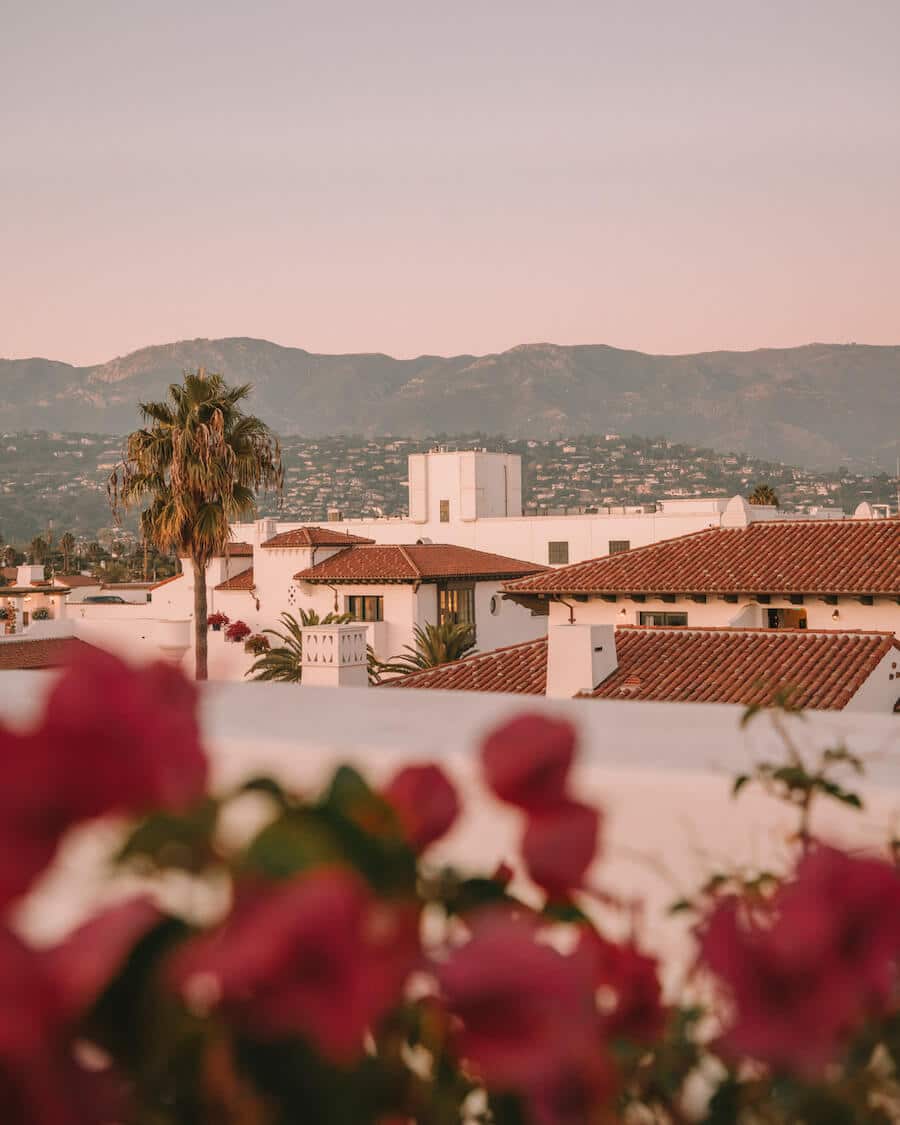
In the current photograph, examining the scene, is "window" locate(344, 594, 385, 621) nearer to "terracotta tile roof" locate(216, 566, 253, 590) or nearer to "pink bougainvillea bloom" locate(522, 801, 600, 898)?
"terracotta tile roof" locate(216, 566, 253, 590)

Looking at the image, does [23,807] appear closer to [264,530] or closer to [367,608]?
[367,608]

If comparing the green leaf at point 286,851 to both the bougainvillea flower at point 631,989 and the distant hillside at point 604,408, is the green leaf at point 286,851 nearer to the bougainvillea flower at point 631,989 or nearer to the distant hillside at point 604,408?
the bougainvillea flower at point 631,989

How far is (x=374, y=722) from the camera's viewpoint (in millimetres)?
3055

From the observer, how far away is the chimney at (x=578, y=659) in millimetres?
17969

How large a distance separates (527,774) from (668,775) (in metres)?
1.37

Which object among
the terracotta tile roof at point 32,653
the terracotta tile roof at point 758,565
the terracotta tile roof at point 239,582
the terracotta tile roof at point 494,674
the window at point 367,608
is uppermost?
the terracotta tile roof at point 758,565

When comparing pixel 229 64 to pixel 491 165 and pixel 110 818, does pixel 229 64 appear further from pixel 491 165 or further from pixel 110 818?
pixel 110 818

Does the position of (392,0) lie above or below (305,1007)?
above

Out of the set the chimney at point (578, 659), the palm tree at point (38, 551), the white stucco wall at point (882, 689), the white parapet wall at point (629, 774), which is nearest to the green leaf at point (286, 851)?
the white parapet wall at point (629, 774)

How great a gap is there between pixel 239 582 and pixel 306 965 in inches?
1617

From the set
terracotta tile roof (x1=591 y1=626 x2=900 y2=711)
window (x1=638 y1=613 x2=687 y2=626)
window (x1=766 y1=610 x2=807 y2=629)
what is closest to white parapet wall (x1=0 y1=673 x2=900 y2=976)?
terracotta tile roof (x1=591 y1=626 x2=900 y2=711)

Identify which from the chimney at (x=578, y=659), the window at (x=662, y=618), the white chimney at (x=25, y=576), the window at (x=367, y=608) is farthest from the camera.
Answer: the white chimney at (x=25, y=576)

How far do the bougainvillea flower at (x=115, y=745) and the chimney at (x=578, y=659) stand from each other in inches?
682

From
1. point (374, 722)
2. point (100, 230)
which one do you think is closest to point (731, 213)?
point (100, 230)
